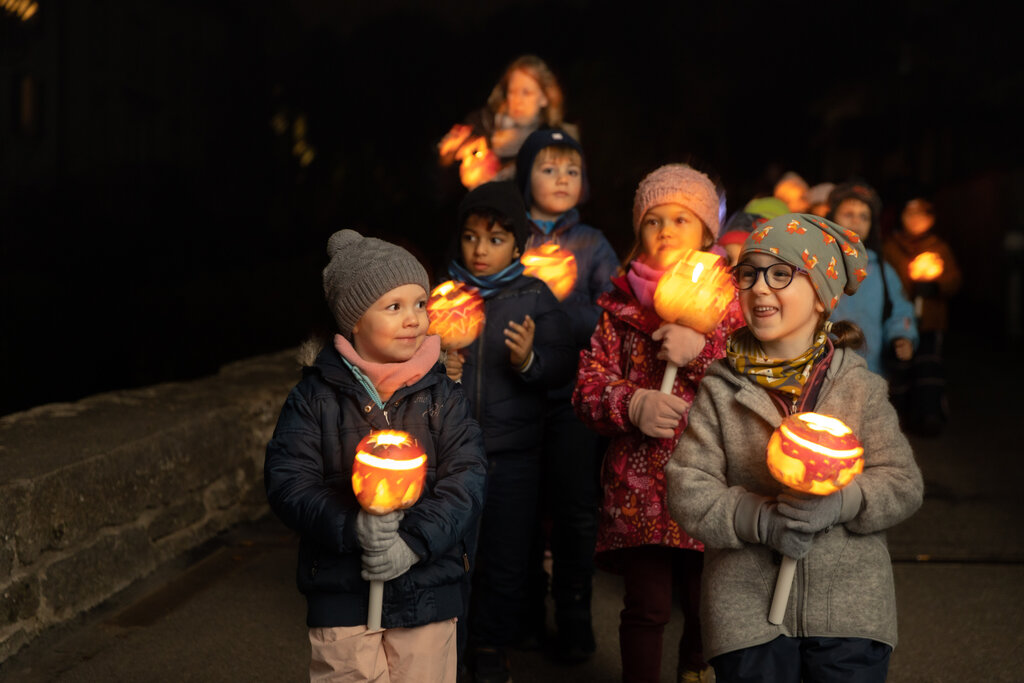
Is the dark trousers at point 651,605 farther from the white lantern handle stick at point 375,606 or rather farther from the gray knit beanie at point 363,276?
the gray knit beanie at point 363,276

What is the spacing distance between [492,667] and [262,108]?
57.3 feet

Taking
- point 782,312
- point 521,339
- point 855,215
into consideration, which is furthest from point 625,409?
point 855,215

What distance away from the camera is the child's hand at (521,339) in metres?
4.07

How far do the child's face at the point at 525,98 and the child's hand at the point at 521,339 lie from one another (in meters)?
1.83

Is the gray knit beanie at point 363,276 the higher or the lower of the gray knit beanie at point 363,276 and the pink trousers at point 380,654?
the higher

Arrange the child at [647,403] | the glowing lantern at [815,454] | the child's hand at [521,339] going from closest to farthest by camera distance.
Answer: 1. the glowing lantern at [815,454]
2. the child at [647,403]
3. the child's hand at [521,339]

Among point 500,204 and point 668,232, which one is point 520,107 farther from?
point 668,232

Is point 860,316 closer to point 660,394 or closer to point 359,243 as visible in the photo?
point 660,394

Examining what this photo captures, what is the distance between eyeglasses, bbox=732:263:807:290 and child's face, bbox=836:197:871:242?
2.96 meters

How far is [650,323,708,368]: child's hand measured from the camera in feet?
11.7

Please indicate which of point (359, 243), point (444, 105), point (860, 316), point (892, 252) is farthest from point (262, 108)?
point (359, 243)

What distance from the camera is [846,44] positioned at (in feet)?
104

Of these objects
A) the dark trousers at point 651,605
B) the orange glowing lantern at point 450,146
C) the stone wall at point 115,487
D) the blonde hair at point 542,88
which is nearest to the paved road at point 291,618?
the stone wall at point 115,487

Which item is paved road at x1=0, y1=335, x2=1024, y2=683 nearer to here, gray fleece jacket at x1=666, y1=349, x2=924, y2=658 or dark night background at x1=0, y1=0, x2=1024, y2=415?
gray fleece jacket at x1=666, y1=349, x2=924, y2=658
